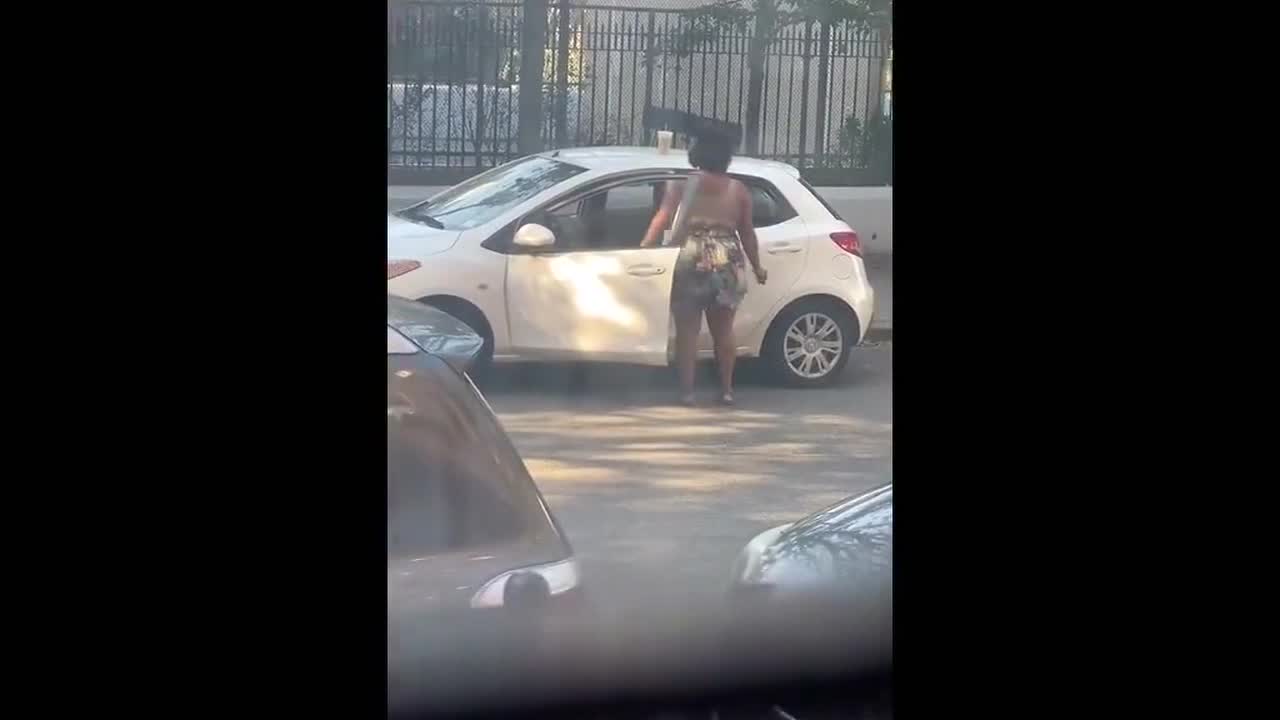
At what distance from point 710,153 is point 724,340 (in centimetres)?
33

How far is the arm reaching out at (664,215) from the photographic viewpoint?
8.30ft

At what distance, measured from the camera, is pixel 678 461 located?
→ 8.61 ft

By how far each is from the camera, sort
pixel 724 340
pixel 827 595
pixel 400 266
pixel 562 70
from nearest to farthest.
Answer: pixel 400 266 → pixel 562 70 → pixel 724 340 → pixel 827 595

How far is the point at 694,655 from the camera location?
266cm

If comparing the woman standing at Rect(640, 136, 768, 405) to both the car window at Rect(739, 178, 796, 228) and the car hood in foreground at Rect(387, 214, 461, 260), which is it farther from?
the car hood in foreground at Rect(387, 214, 461, 260)

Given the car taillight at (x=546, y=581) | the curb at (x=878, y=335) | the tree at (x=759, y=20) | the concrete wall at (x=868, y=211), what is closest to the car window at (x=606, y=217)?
the tree at (x=759, y=20)

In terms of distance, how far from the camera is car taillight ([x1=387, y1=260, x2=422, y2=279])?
2371 millimetres

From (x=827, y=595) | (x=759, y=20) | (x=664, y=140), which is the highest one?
(x=759, y=20)

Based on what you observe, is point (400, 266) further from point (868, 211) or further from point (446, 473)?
point (868, 211)

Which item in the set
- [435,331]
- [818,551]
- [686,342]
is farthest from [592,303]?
[818,551]

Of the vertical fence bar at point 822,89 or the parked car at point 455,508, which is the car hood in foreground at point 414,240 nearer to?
the parked car at point 455,508
